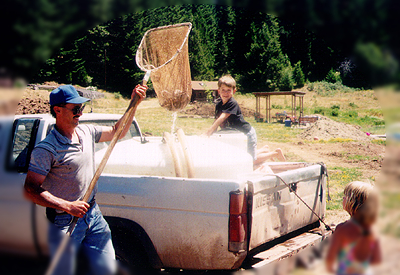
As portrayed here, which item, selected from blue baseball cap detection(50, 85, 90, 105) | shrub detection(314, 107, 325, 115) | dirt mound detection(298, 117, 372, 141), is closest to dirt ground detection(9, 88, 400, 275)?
dirt mound detection(298, 117, 372, 141)

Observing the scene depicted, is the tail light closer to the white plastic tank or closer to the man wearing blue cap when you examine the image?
the white plastic tank

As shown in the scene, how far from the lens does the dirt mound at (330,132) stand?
59.2 ft

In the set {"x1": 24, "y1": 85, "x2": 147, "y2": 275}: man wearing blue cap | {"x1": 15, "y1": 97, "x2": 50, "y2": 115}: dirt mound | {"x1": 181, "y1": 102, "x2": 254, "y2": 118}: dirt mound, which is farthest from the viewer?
{"x1": 181, "y1": 102, "x2": 254, "y2": 118}: dirt mound

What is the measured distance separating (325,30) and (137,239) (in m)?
2.52

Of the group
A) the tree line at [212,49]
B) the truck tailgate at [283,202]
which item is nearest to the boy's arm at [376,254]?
the tree line at [212,49]

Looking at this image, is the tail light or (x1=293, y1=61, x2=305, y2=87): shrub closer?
the tail light

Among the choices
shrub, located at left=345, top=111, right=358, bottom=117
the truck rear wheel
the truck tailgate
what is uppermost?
the truck tailgate

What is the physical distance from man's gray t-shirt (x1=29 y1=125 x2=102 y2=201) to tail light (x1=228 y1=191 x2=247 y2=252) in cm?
102

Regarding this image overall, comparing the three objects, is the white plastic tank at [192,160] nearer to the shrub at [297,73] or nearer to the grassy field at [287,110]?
the shrub at [297,73]

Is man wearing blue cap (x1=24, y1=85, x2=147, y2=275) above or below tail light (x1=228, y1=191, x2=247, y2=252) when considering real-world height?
above

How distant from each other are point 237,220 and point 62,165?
4.04 feet

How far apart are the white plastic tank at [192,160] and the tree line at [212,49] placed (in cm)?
87

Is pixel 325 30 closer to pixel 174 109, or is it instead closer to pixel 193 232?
pixel 193 232

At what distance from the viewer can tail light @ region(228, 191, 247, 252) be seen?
8.36 ft
